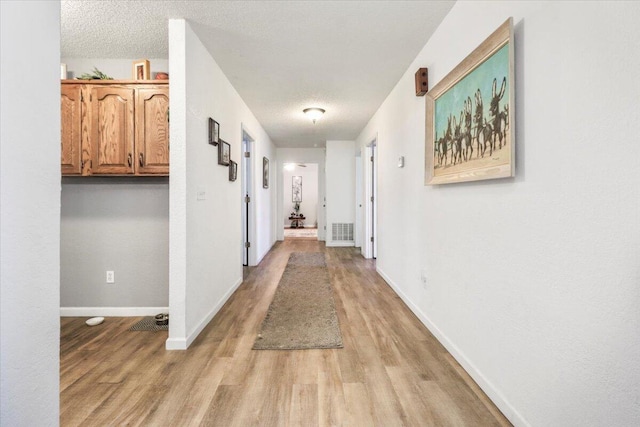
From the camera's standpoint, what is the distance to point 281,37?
2.47 meters

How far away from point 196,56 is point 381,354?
2611mm

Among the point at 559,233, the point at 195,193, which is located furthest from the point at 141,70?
the point at 559,233

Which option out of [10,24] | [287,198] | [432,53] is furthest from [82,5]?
[287,198]

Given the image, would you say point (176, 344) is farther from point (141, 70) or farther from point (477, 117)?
point (477, 117)

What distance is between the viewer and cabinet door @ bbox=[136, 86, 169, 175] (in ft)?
8.25

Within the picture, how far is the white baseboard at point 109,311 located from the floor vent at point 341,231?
14.6 ft

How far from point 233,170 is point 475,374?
9.57 feet

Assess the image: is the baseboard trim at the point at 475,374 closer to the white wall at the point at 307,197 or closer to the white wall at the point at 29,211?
the white wall at the point at 29,211

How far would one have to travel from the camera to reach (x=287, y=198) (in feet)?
39.7

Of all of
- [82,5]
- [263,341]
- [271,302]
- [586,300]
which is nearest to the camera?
[586,300]

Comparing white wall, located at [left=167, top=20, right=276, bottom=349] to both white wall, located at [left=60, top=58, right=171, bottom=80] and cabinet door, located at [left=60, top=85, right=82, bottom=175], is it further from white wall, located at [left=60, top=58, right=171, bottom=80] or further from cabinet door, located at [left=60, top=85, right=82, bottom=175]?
cabinet door, located at [left=60, top=85, right=82, bottom=175]

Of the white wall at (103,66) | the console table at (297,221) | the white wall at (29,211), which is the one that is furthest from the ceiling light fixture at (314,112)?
the console table at (297,221)

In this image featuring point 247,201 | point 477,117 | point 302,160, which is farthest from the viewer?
point 302,160

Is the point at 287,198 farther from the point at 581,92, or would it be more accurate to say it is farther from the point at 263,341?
the point at 581,92
